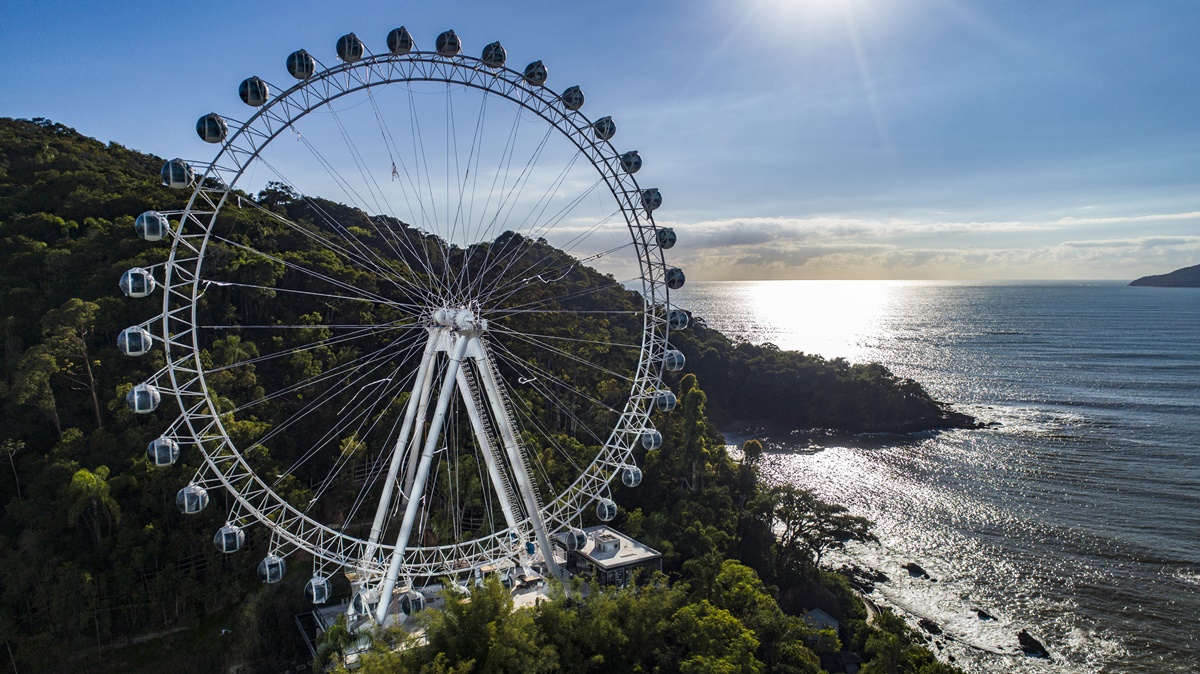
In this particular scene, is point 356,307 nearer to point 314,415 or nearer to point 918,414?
point 314,415

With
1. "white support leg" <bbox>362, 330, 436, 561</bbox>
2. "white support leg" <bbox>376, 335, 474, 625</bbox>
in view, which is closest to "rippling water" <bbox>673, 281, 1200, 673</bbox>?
"white support leg" <bbox>376, 335, 474, 625</bbox>

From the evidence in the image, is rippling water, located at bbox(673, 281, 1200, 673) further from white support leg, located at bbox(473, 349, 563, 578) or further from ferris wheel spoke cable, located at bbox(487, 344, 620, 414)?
white support leg, located at bbox(473, 349, 563, 578)

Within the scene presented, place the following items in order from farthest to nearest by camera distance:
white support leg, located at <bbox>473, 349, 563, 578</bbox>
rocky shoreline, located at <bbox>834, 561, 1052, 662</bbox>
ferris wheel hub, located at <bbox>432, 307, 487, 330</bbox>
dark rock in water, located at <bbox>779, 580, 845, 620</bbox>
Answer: dark rock in water, located at <bbox>779, 580, 845, 620</bbox> < rocky shoreline, located at <bbox>834, 561, 1052, 662</bbox> < white support leg, located at <bbox>473, 349, 563, 578</bbox> < ferris wheel hub, located at <bbox>432, 307, 487, 330</bbox>

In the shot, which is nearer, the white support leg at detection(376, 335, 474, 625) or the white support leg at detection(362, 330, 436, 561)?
the white support leg at detection(376, 335, 474, 625)

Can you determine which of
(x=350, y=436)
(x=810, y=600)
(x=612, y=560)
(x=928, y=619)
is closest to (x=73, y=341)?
(x=350, y=436)

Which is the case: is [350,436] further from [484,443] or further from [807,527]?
[807,527]

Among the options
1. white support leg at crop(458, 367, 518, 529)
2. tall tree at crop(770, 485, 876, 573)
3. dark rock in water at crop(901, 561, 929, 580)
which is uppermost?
white support leg at crop(458, 367, 518, 529)

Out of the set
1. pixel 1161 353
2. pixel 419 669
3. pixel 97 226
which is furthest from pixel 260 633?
pixel 1161 353
